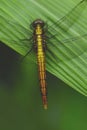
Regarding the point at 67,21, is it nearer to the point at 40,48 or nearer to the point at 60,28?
the point at 60,28

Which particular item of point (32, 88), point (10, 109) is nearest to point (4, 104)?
point (10, 109)

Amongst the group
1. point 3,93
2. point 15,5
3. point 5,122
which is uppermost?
point 15,5

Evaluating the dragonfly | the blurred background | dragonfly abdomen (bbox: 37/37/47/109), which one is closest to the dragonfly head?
the dragonfly

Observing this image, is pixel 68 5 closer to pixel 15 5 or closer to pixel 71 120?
pixel 15 5

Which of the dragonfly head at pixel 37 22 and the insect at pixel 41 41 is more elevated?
the dragonfly head at pixel 37 22

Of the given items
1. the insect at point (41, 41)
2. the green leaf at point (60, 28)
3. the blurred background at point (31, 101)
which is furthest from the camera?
the blurred background at point (31, 101)

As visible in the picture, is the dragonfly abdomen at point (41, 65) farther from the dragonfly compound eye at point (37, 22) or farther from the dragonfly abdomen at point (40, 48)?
the dragonfly compound eye at point (37, 22)

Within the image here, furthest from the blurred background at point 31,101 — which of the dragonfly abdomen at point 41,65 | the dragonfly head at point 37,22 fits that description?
the dragonfly head at point 37,22
